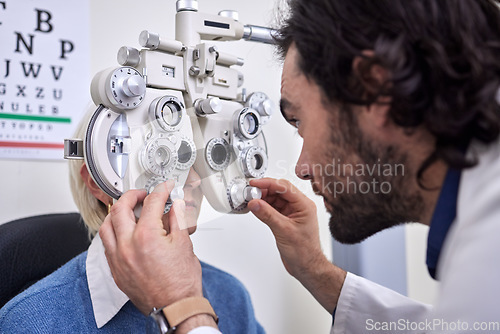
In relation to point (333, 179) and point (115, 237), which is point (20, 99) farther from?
point (333, 179)

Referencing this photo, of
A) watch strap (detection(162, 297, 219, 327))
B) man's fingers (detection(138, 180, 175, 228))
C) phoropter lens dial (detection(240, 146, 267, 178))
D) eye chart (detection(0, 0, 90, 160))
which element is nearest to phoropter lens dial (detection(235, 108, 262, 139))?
phoropter lens dial (detection(240, 146, 267, 178))

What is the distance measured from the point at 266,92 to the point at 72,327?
0.49 meters

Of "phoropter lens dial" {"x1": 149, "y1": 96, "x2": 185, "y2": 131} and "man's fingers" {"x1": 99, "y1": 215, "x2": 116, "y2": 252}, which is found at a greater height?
"phoropter lens dial" {"x1": 149, "y1": 96, "x2": 185, "y2": 131}

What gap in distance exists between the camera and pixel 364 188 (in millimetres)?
646

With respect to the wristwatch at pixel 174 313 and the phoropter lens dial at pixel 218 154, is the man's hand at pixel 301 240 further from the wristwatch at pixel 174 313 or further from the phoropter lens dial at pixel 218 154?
the wristwatch at pixel 174 313

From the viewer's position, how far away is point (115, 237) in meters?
0.62

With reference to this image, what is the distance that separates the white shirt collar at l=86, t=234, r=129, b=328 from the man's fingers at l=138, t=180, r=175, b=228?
21cm

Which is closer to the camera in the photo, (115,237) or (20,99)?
(115,237)

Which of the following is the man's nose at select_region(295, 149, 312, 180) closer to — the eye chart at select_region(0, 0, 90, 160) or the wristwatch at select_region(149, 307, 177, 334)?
the wristwatch at select_region(149, 307, 177, 334)

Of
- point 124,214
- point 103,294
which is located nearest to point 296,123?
point 124,214

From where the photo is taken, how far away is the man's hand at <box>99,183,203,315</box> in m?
0.59

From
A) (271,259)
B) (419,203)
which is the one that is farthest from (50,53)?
(419,203)

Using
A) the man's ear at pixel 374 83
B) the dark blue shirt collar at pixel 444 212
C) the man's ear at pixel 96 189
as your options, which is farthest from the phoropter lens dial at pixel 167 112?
the dark blue shirt collar at pixel 444 212

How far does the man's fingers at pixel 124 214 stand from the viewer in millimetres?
595
